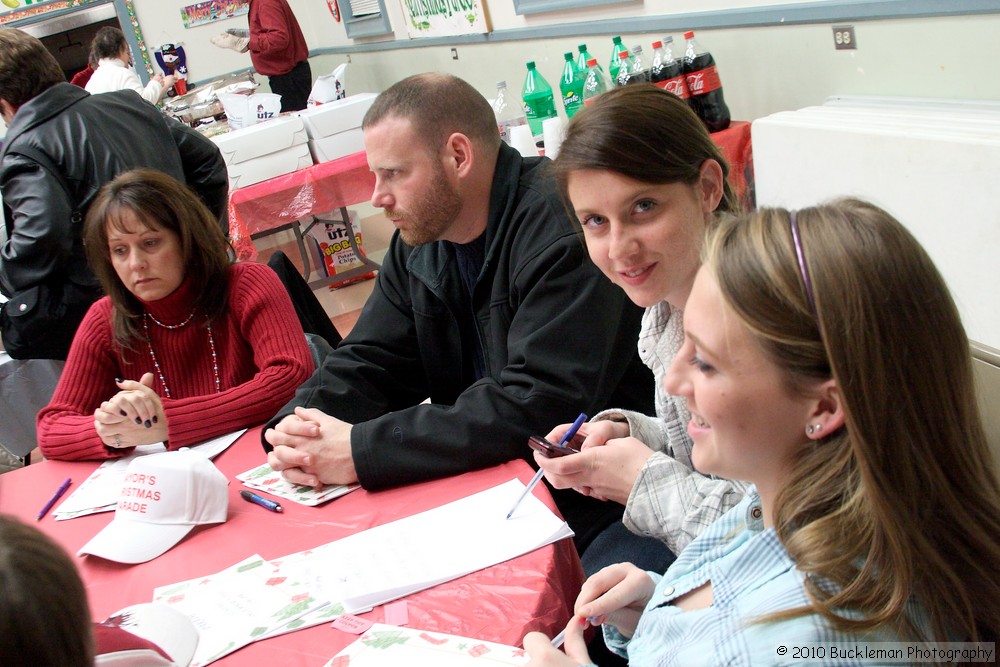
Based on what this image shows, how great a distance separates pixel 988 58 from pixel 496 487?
1.61m

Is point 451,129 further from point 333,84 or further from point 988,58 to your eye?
point 333,84

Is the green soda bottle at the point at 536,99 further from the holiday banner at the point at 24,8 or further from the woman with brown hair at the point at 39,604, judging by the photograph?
the holiday banner at the point at 24,8

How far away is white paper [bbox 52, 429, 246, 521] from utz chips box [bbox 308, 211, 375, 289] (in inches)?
140

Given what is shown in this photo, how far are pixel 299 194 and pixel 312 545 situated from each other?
3.26m

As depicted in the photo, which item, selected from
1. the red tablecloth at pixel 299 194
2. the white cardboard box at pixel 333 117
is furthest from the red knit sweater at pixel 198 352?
the white cardboard box at pixel 333 117

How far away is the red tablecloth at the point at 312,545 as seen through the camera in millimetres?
1075

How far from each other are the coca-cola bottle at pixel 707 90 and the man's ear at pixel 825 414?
211 centimetres

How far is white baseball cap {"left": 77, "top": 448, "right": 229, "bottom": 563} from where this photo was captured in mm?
1369

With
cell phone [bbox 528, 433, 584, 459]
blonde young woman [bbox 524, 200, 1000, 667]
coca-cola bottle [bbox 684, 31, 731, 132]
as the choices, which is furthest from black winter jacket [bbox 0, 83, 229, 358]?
blonde young woman [bbox 524, 200, 1000, 667]

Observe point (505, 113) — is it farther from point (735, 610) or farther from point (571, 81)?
point (735, 610)

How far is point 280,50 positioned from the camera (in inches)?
255

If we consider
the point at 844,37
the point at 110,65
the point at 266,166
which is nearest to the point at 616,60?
the point at 844,37

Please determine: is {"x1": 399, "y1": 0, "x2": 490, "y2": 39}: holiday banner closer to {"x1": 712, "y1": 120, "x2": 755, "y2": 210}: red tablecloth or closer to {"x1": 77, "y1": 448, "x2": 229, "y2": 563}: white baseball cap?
{"x1": 712, "y1": 120, "x2": 755, "y2": 210}: red tablecloth

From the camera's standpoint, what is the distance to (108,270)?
2.00 m
